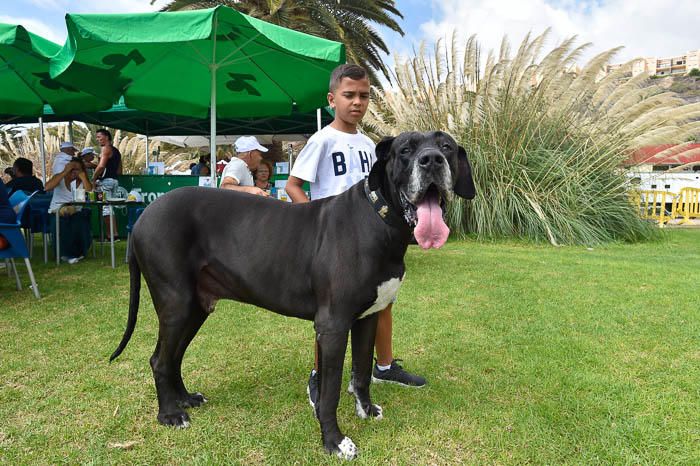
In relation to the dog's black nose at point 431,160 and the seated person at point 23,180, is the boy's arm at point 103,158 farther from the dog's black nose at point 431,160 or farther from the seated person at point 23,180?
the dog's black nose at point 431,160

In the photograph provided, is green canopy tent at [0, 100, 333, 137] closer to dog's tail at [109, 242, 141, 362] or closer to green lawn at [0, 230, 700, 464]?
green lawn at [0, 230, 700, 464]

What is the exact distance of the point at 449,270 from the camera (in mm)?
6219

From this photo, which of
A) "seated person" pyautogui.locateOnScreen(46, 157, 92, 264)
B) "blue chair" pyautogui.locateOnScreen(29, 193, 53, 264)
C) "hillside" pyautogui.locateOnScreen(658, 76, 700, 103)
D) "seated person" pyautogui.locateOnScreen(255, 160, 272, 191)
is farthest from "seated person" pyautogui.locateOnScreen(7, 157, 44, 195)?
"hillside" pyautogui.locateOnScreen(658, 76, 700, 103)

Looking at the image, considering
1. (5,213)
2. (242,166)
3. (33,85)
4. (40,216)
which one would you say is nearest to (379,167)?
(242,166)

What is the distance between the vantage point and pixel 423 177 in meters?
1.82

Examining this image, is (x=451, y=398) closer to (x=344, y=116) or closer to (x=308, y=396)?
(x=308, y=396)

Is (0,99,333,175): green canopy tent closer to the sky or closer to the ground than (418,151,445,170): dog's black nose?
closer to the sky

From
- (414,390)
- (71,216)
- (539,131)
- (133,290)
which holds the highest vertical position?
(539,131)

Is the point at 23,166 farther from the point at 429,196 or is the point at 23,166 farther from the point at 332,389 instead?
the point at 429,196

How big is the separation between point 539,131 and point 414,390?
7.93 metres

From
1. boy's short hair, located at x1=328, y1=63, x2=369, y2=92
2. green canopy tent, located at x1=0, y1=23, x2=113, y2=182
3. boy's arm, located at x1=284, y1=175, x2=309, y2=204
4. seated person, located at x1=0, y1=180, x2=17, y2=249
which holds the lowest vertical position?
seated person, located at x1=0, y1=180, x2=17, y2=249

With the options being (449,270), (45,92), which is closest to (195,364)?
(449,270)

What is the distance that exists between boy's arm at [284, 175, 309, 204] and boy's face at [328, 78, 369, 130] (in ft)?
1.49

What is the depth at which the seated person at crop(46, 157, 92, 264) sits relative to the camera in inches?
264
